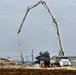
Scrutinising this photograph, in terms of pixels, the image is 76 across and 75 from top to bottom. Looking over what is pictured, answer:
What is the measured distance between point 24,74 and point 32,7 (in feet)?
133

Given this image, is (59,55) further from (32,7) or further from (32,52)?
(32,52)

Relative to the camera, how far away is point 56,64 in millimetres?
59375

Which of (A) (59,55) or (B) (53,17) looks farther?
(B) (53,17)

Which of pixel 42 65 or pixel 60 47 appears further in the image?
pixel 60 47

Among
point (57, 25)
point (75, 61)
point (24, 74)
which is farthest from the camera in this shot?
point (75, 61)

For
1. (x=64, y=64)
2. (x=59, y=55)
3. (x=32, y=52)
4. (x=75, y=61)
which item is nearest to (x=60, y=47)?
(x=59, y=55)

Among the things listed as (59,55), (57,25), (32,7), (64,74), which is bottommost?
(64,74)

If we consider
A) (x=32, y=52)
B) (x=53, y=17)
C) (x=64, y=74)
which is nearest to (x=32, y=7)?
(x=53, y=17)

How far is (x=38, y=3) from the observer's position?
6912 centimetres

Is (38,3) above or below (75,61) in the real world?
above

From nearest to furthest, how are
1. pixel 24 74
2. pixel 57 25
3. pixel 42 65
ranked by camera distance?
pixel 24 74 < pixel 42 65 < pixel 57 25

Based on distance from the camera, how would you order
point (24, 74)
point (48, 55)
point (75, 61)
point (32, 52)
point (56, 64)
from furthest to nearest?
point (32, 52) → point (75, 61) → point (48, 55) → point (56, 64) → point (24, 74)

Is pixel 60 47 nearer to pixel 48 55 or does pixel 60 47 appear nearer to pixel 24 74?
pixel 48 55

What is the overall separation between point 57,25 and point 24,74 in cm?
3391
